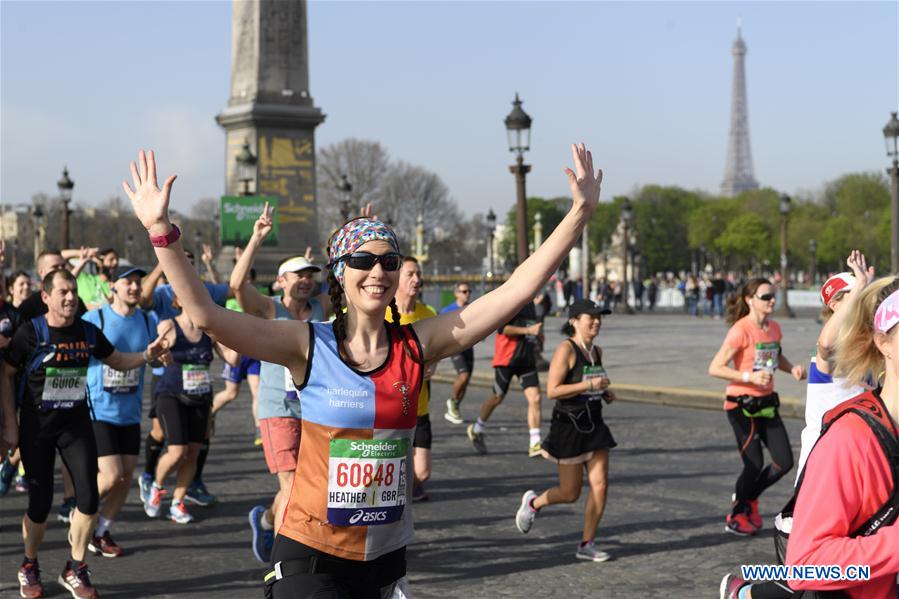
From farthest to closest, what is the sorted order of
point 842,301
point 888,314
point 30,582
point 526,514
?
1. point 526,514
2. point 30,582
3. point 842,301
4. point 888,314

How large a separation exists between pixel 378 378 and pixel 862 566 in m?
1.46

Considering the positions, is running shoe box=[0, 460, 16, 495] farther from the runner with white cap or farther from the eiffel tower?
the eiffel tower

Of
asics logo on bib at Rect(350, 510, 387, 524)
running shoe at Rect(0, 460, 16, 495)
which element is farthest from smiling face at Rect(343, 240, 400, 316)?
running shoe at Rect(0, 460, 16, 495)

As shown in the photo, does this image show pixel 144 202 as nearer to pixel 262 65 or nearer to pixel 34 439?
pixel 34 439

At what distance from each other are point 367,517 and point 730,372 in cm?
482

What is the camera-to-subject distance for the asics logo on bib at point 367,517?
3609mm

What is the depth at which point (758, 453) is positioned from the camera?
791 cm

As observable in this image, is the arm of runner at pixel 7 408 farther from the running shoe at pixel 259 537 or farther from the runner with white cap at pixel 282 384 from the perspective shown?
the running shoe at pixel 259 537

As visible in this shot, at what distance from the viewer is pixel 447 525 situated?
823 cm

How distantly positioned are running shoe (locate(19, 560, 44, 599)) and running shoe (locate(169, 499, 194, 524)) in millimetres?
1967

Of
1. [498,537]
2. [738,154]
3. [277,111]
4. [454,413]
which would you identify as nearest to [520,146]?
[454,413]

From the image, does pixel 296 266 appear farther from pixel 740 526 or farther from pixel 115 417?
pixel 740 526

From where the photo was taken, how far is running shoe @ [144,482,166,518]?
8617 mm

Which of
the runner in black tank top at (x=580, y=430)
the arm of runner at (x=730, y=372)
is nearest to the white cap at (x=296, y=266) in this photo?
the runner in black tank top at (x=580, y=430)
